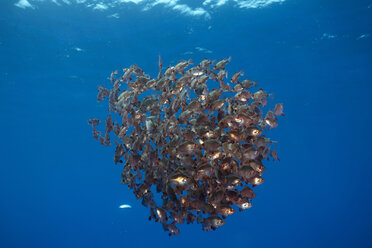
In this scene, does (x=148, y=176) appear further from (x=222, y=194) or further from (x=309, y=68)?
(x=309, y=68)

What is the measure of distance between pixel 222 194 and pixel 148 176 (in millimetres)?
1371

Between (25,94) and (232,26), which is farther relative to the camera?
(25,94)

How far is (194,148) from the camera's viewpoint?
406cm

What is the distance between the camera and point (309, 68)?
2405 cm

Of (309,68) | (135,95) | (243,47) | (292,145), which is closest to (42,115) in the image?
(243,47)

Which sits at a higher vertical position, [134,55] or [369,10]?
[134,55]

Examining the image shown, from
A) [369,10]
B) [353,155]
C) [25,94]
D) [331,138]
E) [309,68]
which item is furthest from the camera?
[353,155]

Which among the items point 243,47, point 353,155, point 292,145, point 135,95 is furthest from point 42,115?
point 353,155

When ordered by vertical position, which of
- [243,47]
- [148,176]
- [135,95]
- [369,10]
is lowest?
[148,176]

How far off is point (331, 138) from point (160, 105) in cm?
5663

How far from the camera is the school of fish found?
4.15 meters

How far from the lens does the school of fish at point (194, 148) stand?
13.6ft

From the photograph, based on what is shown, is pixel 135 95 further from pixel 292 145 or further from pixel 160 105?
pixel 292 145

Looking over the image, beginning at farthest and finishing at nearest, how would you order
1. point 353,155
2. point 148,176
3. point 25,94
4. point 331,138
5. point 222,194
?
point 353,155 → point 331,138 → point 25,94 → point 148,176 → point 222,194
